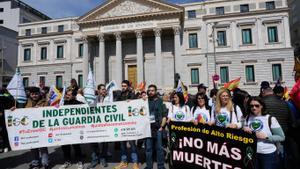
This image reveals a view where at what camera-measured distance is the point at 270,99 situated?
16.7ft

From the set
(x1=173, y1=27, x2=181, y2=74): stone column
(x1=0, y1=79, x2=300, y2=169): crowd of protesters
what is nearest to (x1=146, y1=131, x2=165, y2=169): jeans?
(x1=0, y1=79, x2=300, y2=169): crowd of protesters

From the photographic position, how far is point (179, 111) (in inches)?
226

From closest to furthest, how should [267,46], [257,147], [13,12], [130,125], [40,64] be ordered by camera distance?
1. [257,147]
2. [130,125]
3. [267,46]
4. [40,64]
5. [13,12]

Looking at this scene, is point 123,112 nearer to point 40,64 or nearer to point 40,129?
point 40,129

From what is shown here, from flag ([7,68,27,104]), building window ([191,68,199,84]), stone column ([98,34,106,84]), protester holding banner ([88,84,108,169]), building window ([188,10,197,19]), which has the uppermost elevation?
building window ([188,10,197,19])

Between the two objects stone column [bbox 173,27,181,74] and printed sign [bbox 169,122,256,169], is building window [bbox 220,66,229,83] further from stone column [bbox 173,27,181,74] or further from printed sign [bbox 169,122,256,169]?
printed sign [bbox 169,122,256,169]

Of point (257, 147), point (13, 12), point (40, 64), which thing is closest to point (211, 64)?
point (40, 64)

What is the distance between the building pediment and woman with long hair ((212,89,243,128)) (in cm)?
2881

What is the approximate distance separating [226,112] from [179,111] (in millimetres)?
1386

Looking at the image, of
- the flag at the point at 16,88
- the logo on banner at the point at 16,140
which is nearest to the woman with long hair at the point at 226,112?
the logo on banner at the point at 16,140

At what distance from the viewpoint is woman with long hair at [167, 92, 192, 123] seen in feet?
18.7

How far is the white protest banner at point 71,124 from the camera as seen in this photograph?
6.46m

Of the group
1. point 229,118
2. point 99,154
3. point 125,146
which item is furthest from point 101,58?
point 229,118

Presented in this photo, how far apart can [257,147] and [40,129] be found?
18.2 feet
